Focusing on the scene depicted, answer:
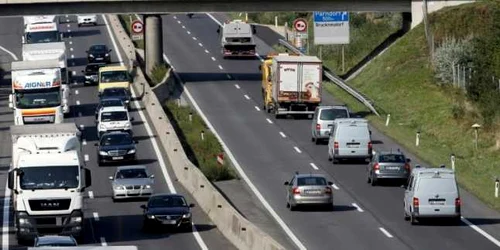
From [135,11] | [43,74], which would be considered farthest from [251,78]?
[43,74]

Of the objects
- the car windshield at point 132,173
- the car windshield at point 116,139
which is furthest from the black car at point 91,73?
the car windshield at point 132,173

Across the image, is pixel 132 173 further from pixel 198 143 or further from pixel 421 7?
pixel 421 7

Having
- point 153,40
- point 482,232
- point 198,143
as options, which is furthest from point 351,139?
point 153,40

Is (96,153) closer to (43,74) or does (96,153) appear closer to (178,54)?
(43,74)

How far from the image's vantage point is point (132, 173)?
56.7 metres

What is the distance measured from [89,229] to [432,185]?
1114 centimetres

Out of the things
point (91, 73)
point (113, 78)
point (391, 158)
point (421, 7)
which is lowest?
point (91, 73)

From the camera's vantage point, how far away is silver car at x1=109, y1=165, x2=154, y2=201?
183 feet

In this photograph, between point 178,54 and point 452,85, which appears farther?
point 178,54

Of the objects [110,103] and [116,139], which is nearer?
[116,139]

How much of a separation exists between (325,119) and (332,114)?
507 millimetres

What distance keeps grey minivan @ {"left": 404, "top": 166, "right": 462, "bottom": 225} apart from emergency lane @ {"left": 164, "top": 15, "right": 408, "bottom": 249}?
1769 millimetres

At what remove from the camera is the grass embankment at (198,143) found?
61500mm

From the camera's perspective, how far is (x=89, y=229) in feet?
164
